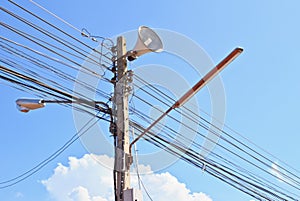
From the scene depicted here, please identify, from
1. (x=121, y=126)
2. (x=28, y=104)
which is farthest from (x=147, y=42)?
(x=28, y=104)

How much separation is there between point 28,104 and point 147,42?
2.36 metres

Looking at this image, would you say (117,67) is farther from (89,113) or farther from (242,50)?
(242,50)

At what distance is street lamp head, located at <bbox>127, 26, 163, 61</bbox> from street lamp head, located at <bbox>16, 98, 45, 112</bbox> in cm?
205

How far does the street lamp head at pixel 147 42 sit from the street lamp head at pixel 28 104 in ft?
6.72

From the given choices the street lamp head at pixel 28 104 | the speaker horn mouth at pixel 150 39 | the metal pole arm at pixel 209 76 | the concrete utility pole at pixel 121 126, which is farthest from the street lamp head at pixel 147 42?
the street lamp head at pixel 28 104

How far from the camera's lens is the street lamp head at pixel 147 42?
745 cm

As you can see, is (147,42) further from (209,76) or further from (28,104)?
(28,104)

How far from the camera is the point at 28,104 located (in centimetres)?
668

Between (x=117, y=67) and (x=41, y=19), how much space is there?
163cm

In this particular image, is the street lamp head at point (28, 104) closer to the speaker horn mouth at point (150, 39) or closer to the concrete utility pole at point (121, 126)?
the concrete utility pole at point (121, 126)

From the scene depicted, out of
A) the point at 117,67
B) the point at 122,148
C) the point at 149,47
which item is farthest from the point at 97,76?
the point at 122,148

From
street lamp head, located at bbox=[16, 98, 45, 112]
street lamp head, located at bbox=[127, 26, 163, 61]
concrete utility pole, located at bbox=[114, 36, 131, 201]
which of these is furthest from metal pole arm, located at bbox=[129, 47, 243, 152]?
street lamp head, located at bbox=[16, 98, 45, 112]

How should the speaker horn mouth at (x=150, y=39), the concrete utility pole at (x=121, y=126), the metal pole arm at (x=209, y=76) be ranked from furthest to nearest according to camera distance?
the speaker horn mouth at (x=150, y=39) < the concrete utility pole at (x=121, y=126) < the metal pole arm at (x=209, y=76)

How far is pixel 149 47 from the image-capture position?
24.6 feet
